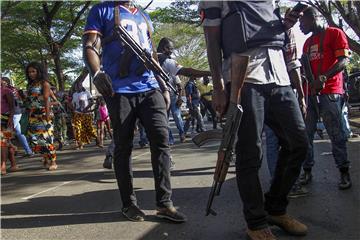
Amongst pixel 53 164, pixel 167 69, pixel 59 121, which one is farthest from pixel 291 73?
pixel 59 121

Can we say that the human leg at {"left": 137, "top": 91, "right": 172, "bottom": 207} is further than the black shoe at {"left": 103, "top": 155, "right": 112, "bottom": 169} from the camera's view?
No

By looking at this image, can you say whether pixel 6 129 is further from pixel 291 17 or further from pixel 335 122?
pixel 291 17

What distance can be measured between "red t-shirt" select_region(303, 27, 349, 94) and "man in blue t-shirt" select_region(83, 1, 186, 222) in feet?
5.74

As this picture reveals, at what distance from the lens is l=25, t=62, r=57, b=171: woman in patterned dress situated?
23.6 feet

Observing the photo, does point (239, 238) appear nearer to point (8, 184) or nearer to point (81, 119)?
point (8, 184)

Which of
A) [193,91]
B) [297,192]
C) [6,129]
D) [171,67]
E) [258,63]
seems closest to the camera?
[258,63]

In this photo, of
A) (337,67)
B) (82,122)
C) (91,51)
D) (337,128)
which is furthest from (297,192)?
(82,122)

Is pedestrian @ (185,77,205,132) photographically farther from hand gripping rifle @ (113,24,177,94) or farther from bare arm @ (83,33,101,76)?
bare arm @ (83,33,101,76)

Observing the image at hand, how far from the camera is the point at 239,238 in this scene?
3207 millimetres

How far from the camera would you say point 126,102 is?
3824 mm

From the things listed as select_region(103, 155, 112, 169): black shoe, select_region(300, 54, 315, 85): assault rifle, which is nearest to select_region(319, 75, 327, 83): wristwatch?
select_region(300, 54, 315, 85): assault rifle

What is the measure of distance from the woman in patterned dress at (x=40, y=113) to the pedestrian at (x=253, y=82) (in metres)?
4.78

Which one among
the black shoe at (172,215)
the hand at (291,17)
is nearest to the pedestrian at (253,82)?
the hand at (291,17)

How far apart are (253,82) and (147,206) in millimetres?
1871
